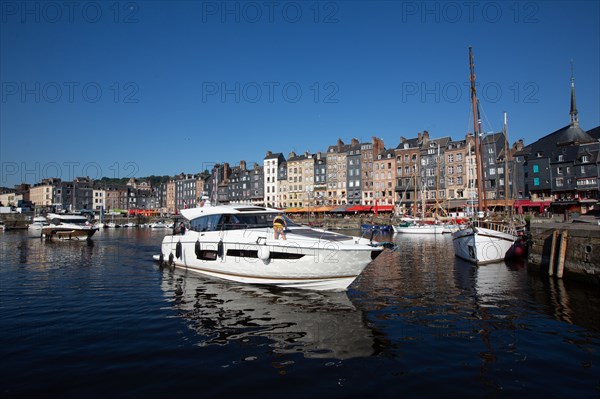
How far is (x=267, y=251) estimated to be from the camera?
1573cm

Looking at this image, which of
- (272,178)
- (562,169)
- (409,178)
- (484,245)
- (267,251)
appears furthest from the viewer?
(272,178)

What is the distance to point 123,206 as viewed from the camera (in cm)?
16725

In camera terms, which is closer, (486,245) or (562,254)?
(562,254)

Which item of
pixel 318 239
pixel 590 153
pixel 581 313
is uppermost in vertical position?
pixel 590 153

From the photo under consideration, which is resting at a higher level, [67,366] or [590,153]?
[590,153]

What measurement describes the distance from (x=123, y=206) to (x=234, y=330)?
172 metres

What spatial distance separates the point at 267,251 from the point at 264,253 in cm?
15

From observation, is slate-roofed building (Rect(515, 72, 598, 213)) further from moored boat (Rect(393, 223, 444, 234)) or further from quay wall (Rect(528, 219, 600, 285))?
A: quay wall (Rect(528, 219, 600, 285))

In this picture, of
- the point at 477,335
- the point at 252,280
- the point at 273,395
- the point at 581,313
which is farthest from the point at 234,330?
the point at 581,313

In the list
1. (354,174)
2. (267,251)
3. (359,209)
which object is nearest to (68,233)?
(267,251)

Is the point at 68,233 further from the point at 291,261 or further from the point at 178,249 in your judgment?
the point at 291,261

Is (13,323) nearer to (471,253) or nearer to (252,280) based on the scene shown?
(252,280)

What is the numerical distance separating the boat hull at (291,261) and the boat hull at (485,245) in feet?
47.6

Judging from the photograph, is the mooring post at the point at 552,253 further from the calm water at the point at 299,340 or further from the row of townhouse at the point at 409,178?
the row of townhouse at the point at 409,178
